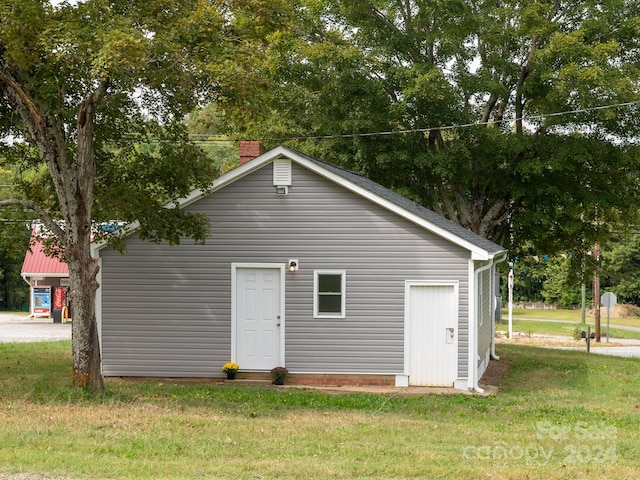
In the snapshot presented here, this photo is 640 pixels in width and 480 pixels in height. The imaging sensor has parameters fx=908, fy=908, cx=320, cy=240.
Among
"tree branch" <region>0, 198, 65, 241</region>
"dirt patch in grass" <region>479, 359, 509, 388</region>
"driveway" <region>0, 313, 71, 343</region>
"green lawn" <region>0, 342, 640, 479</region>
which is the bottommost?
"driveway" <region>0, 313, 71, 343</region>

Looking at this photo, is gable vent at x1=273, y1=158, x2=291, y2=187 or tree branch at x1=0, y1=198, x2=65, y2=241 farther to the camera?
gable vent at x1=273, y1=158, x2=291, y2=187

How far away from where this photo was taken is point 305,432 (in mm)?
11867

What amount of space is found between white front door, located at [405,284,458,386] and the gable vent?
127 inches

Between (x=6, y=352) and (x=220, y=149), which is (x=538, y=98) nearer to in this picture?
(x=6, y=352)

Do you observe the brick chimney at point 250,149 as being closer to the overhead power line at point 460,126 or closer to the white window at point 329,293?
the white window at point 329,293

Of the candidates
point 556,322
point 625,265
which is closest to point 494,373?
point 556,322

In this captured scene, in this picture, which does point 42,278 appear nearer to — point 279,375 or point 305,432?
point 279,375

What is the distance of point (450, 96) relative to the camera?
26.9 meters

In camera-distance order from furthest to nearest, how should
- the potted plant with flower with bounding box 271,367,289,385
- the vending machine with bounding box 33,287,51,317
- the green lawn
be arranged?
the vending machine with bounding box 33,287,51,317 < the potted plant with flower with bounding box 271,367,289,385 < the green lawn

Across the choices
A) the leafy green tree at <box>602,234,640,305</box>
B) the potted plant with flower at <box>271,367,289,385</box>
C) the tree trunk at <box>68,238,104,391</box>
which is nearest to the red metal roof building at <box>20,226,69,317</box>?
the potted plant with flower at <box>271,367,289,385</box>

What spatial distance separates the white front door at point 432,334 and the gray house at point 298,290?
0.02 meters

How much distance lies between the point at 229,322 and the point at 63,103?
5.64 metres

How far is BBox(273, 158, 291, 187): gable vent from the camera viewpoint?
18.0 metres

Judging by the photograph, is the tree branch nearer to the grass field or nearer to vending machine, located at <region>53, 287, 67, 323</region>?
vending machine, located at <region>53, 287, 67, 323</region>
